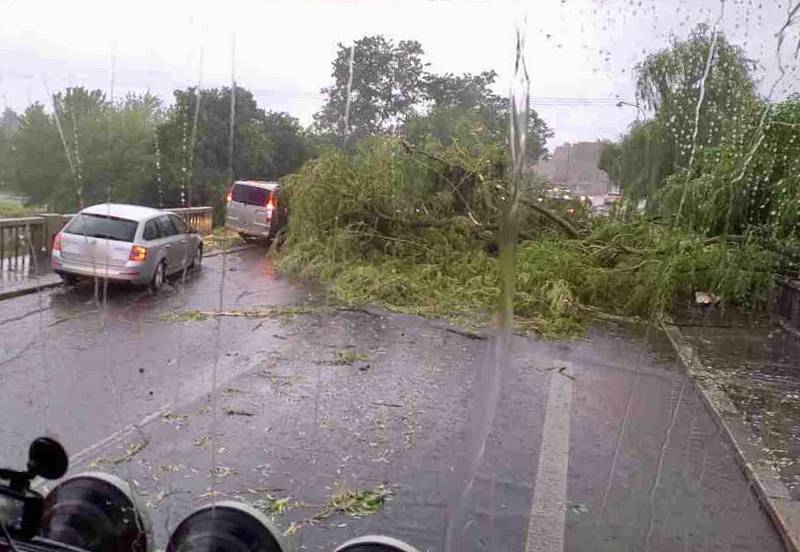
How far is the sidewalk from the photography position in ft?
16.9

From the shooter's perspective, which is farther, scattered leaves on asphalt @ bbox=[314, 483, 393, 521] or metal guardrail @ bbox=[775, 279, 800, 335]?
metal guardrail @ bbox=[775, 279, 800, 335]

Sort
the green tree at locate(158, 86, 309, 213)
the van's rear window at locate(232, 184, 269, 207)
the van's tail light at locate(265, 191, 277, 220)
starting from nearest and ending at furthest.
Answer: the green tree at locate(158, 86, 309, 213) < the van's rear window at locate(232, 184, 269, 207) < the van's tail light at locate(265, 191, 277, 220)

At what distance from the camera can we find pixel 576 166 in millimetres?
6074

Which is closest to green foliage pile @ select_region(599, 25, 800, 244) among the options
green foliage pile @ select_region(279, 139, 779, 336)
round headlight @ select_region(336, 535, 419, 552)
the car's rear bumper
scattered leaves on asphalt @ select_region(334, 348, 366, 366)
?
green foliage pile @ select_region(279, 139, 779, 336)

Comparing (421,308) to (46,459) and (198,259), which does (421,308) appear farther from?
(46,459)

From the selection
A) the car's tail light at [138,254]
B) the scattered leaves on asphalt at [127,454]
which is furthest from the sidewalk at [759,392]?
the car's tail light at [138,254]

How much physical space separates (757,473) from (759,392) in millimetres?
2763

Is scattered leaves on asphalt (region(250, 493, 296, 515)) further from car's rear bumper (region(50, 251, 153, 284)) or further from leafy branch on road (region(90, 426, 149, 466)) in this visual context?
car's rear bumper (region(50, 251, 153, 284))

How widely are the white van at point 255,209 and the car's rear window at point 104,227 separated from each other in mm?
1196

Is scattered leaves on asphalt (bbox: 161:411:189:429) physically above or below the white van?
below

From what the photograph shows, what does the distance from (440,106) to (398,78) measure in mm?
1689

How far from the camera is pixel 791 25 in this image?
539 centimetres

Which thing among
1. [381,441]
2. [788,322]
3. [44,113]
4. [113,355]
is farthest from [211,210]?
[788,322]

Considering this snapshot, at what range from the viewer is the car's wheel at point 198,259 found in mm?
11213
